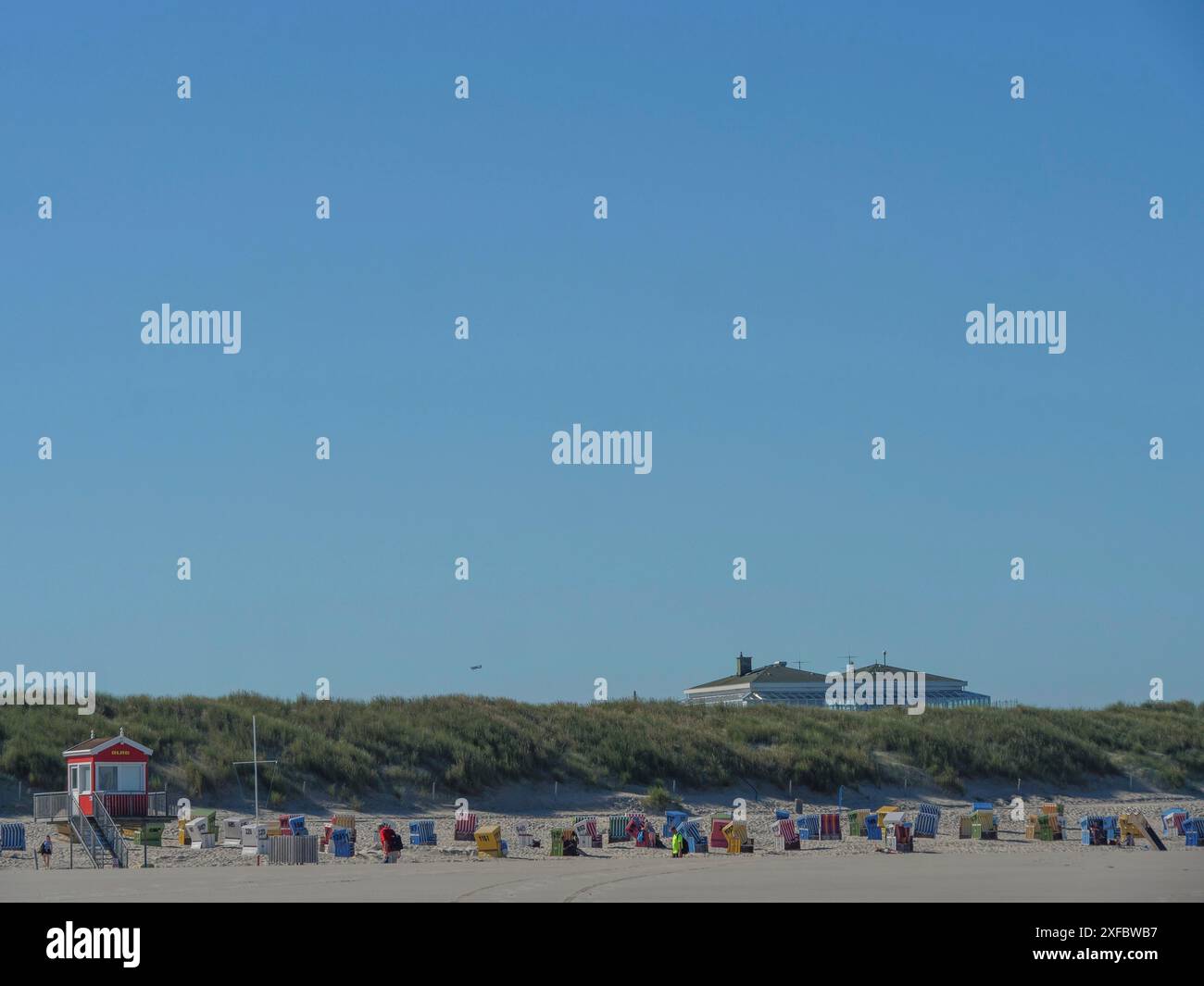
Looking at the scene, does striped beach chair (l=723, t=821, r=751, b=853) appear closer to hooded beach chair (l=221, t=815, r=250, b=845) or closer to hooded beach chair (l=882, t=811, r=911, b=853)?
hooded beach chair (l=882, t=811, r=911, b=853)

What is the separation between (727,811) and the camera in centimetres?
5059

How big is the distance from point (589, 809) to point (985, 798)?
579 inches

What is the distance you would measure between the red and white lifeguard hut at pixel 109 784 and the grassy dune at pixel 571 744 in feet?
15.0

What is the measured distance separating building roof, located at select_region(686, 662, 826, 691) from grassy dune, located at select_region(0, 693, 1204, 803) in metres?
20.2

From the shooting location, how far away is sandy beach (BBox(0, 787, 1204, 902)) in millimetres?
26422

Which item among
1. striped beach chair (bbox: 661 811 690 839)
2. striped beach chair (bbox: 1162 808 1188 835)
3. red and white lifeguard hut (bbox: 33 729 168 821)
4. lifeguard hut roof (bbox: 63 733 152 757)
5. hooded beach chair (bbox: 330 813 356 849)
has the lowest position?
striped beach chair (bbox: 1162 808 1188 835)

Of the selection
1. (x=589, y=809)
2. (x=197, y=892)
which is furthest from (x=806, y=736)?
(x=197, y=892)

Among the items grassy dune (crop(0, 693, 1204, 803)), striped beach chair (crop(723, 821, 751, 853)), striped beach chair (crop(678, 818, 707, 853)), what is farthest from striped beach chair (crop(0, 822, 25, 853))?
striped beach chair (crop(723, 821, 751, 853))

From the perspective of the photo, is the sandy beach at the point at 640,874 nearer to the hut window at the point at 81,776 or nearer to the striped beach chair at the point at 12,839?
the striped beach chair at the point at 12,839

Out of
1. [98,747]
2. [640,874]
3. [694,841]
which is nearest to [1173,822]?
[694,841]

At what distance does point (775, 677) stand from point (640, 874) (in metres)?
60.0

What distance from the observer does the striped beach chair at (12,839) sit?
120ft

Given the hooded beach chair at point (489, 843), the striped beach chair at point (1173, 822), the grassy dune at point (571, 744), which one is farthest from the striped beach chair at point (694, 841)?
the grassy dune at point (571, 744)

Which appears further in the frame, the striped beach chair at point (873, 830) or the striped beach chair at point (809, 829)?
the striped beach chair at point (809, 829)
